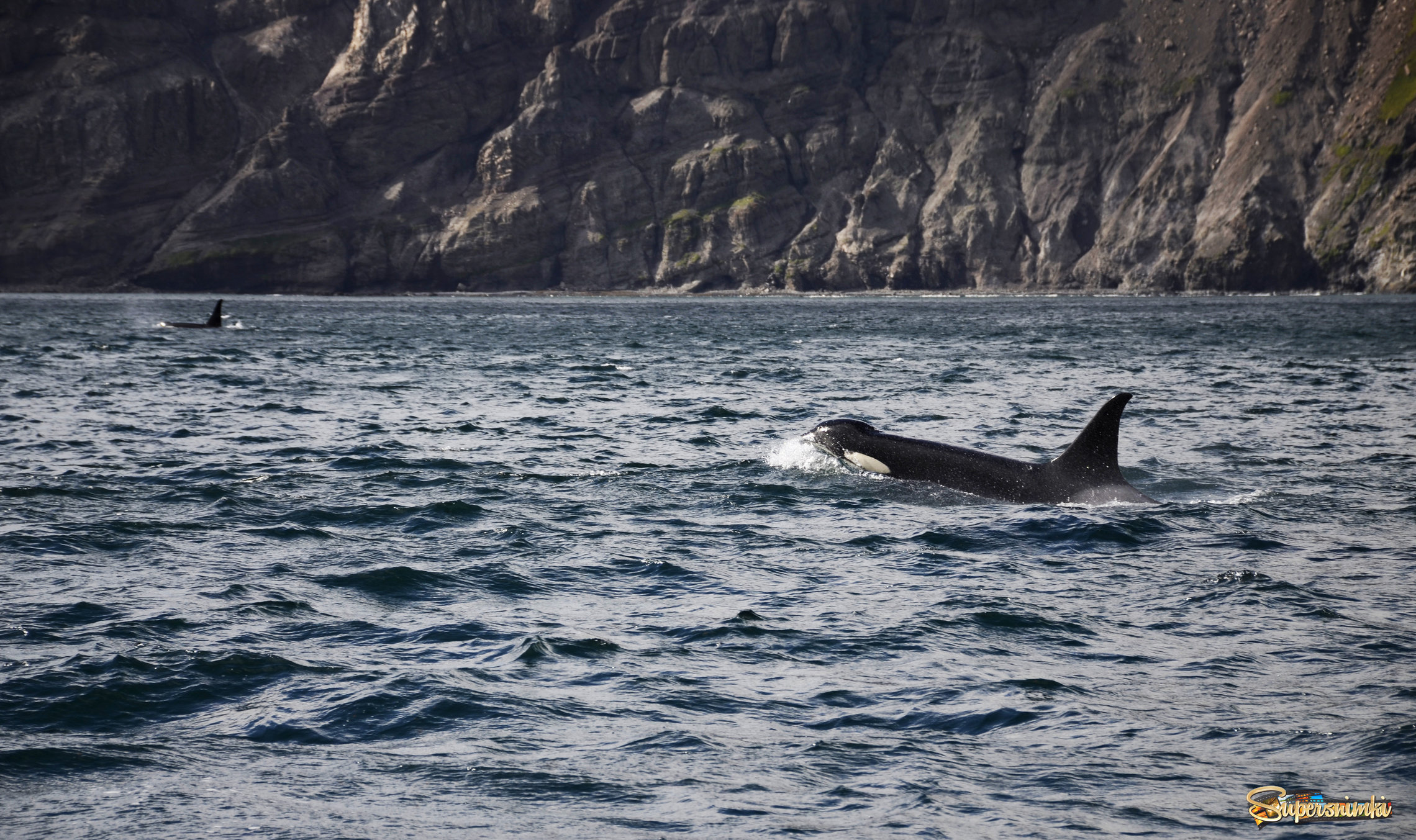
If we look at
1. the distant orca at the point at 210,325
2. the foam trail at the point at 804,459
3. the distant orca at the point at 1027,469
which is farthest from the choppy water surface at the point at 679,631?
the distant orca at the point at 210,325

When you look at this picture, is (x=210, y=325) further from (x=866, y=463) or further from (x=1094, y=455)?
(x=1094, y=455)

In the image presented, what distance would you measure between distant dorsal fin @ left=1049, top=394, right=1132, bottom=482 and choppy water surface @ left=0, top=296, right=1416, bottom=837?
3.62 feet

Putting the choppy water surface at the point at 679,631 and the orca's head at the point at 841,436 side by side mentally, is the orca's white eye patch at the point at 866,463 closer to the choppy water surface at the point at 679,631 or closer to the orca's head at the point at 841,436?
the orca's head at the point at 841,436

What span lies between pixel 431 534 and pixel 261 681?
255 inches

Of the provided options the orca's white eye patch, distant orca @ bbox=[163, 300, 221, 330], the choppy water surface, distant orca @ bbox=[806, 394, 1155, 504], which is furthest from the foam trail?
distant orca @ bbox=[163, 300, 221, 330]

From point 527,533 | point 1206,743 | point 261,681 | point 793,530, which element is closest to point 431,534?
point 527,533

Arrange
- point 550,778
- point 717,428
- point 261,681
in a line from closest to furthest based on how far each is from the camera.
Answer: point 550,778 → point 261,681 → point 717,428

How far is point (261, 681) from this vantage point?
1082cm

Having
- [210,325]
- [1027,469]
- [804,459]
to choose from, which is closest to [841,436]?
[804,459]

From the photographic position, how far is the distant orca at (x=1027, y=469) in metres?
19.4

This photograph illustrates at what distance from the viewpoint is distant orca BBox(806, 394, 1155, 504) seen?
19.4 m

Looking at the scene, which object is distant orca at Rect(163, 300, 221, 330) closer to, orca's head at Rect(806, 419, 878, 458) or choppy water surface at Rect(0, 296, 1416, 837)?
choppy water surface at Rect(0, 296, 1416, 837)

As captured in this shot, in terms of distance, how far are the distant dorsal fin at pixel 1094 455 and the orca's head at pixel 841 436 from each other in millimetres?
3478

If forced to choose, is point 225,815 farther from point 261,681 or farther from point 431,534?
point 431,534
